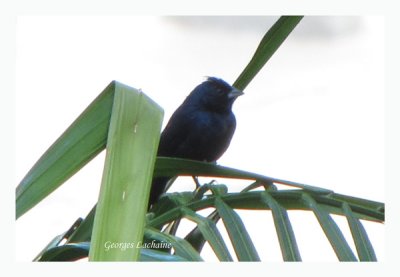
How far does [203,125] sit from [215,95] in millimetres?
247

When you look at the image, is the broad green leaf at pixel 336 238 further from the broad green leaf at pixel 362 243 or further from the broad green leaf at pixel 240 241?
the broad green leaf at pixel 240 241

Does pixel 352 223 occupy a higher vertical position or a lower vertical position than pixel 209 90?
lower

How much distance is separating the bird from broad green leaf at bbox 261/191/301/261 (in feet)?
7.42

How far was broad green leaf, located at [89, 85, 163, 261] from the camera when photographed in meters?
1.04

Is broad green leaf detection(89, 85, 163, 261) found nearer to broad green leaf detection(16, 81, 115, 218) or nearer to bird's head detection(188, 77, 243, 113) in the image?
broad green leaf detection(16, 81, 115, 218)

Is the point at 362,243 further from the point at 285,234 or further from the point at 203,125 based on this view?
the point at 203,125

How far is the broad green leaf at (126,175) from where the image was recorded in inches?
40.9

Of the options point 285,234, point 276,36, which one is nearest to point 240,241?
point 285,234

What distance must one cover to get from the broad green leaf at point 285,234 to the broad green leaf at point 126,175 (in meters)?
0.41

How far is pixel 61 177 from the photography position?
1.30 metres

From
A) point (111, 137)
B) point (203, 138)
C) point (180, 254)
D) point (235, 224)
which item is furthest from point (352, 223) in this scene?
point (203, 138)

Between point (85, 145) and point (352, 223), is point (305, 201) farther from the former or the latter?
point (85, 145)

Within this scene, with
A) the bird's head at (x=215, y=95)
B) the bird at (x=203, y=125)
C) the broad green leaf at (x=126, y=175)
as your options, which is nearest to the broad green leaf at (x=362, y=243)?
the broad green leaf at (x=126, y=175)

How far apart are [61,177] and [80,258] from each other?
23cm
